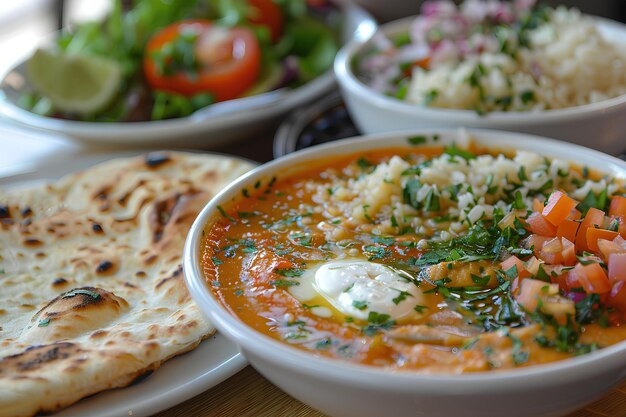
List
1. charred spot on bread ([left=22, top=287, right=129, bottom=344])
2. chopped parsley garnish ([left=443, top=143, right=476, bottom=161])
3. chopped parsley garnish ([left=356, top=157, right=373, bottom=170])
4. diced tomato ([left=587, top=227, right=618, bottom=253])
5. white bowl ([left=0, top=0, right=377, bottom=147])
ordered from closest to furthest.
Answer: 1. diced tomato ([left=587, top=227, right=618, bottom=253])
2. charred spot on bread ([left=22, top=287, right=129, bottom=344])
3. chopped parsley garnish ([left=443, top=143, right=476, bottom=161])
4. chopped parsley garnish ([left=356, top=157, right=373, bottom=170])
5. white bowl ([left=0, top=0, right=377, bottom=147])

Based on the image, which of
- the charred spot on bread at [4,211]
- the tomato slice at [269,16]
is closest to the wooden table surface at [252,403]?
the charred spot on bread at [4,211]

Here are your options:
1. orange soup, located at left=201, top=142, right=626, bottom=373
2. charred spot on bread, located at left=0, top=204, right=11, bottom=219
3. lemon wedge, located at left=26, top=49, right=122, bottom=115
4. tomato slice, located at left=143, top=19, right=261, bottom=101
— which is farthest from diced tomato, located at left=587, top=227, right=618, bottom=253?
lemon wedge, located at left=26, top=49, right=122, bottom=115

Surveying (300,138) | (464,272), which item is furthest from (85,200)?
(464,272)

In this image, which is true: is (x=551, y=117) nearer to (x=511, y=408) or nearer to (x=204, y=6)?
(x=511, y=408)

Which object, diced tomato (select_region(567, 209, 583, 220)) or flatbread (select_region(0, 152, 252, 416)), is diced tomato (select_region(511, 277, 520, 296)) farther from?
flatbread (select_region(0, 152, 252, 416))

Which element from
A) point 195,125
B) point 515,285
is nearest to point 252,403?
point 515,285

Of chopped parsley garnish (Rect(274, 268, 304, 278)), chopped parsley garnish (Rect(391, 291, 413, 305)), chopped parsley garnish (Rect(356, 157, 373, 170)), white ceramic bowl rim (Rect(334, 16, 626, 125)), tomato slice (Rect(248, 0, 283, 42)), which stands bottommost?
tomato slice (Rect(248, 0, 283, 42))

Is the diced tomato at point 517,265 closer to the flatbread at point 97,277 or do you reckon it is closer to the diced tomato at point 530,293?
A: the diced tomato at point 530,293
